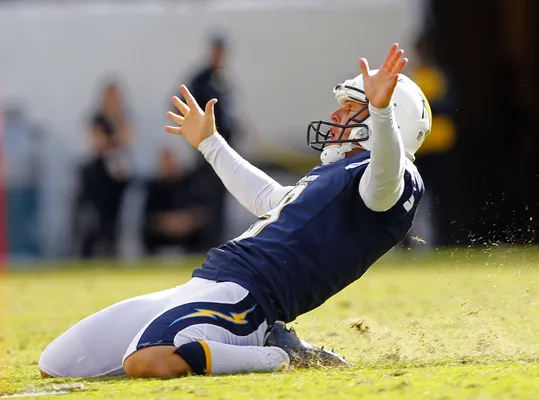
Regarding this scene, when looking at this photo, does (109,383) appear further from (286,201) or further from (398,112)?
(398,112)

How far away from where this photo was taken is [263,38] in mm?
14391

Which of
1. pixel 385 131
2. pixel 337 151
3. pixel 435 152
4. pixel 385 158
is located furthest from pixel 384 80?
pixel 435 152

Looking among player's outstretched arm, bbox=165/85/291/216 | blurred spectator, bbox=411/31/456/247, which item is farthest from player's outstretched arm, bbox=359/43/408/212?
blurred spectator, bbox=411/31/456/247

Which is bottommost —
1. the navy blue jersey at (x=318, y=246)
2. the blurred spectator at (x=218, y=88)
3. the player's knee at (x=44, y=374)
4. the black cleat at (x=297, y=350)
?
the player's knee at (x=44, y=374)

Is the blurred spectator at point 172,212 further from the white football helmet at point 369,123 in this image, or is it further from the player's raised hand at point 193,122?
the white football helmet at point 369,123

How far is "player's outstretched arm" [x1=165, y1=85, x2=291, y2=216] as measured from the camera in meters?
5.29

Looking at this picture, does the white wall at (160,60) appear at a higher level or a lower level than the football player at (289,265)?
higher

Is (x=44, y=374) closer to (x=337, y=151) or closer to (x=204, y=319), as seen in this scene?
(x=204, y=319)

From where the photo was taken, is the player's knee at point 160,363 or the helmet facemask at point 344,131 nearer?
the player's knee at point 160,363

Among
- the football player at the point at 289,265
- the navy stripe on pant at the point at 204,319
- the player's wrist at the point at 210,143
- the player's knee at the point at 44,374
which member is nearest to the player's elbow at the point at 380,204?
the football player at the point at 289,265

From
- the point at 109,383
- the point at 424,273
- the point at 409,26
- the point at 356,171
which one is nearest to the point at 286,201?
the point at 356,171

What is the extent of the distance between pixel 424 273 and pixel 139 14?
5.64 m

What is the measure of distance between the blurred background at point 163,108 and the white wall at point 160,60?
0.02m

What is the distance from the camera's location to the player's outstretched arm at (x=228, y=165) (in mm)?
5285
